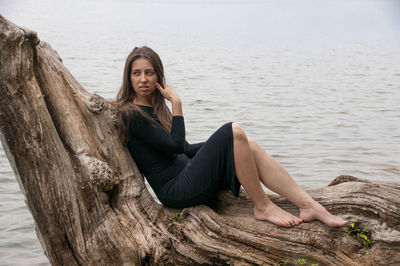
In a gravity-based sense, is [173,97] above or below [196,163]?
above

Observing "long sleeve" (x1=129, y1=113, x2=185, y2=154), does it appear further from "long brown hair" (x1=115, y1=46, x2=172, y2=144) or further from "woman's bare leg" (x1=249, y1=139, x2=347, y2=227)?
"woman's bare leg" (x1=249, y1=139, x2=347, y2=227)

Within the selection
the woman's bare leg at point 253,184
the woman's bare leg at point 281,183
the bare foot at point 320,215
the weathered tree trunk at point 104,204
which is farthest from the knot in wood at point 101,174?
the bare foot at point 320,215

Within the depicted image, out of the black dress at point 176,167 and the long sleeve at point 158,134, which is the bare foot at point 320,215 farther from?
the long sleeve at point 158,134

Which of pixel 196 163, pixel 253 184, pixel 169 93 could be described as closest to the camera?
pixel 253 184

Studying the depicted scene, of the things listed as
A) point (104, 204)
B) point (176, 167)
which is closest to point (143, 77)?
point (176, 167)

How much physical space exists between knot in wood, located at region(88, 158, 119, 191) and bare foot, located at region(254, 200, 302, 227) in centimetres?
121

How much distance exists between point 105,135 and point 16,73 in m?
0.87

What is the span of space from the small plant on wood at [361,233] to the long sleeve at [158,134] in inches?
58.8

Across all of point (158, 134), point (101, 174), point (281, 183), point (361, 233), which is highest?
point (158, 134)

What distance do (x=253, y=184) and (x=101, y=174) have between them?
1200 millimetres

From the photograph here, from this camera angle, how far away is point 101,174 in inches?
163

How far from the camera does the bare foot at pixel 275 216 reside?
437 cm

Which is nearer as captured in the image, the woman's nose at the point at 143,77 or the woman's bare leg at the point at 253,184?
the woman's bare leg at the point at 253,184

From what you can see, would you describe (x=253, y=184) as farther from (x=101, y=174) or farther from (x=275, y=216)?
(x=101, y=174)
